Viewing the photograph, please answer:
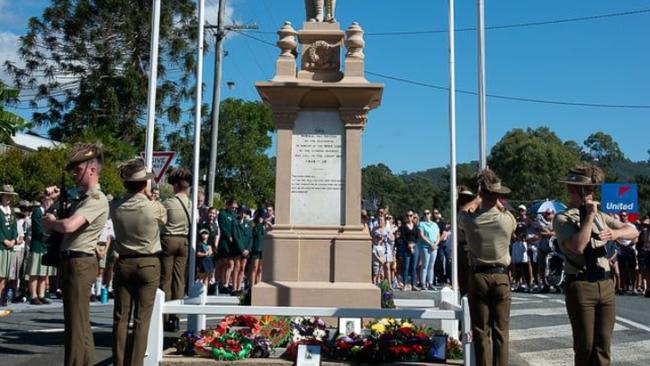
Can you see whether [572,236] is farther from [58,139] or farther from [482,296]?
[58,139]

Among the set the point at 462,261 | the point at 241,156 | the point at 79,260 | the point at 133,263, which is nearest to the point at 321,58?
the point at 462,261

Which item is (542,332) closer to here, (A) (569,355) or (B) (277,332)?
(A) (569,355)

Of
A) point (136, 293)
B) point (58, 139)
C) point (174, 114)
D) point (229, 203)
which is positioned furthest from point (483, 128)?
point (58, 139)

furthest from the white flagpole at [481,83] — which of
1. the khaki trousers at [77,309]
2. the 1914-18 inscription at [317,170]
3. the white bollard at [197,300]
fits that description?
the khaki trousers at [77,309]

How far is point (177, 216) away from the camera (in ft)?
33.4

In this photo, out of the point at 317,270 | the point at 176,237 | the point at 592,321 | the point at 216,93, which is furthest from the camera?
the point at 216,93

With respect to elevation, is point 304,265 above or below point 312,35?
below

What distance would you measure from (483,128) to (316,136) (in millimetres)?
3051

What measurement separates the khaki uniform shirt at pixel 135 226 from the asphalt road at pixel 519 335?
189cm

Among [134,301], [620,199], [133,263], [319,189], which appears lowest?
[134,301]

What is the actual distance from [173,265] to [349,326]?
318cm

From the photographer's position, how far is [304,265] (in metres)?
9.45

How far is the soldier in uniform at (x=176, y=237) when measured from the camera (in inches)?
394

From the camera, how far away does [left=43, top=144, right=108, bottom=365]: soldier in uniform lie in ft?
20.0
